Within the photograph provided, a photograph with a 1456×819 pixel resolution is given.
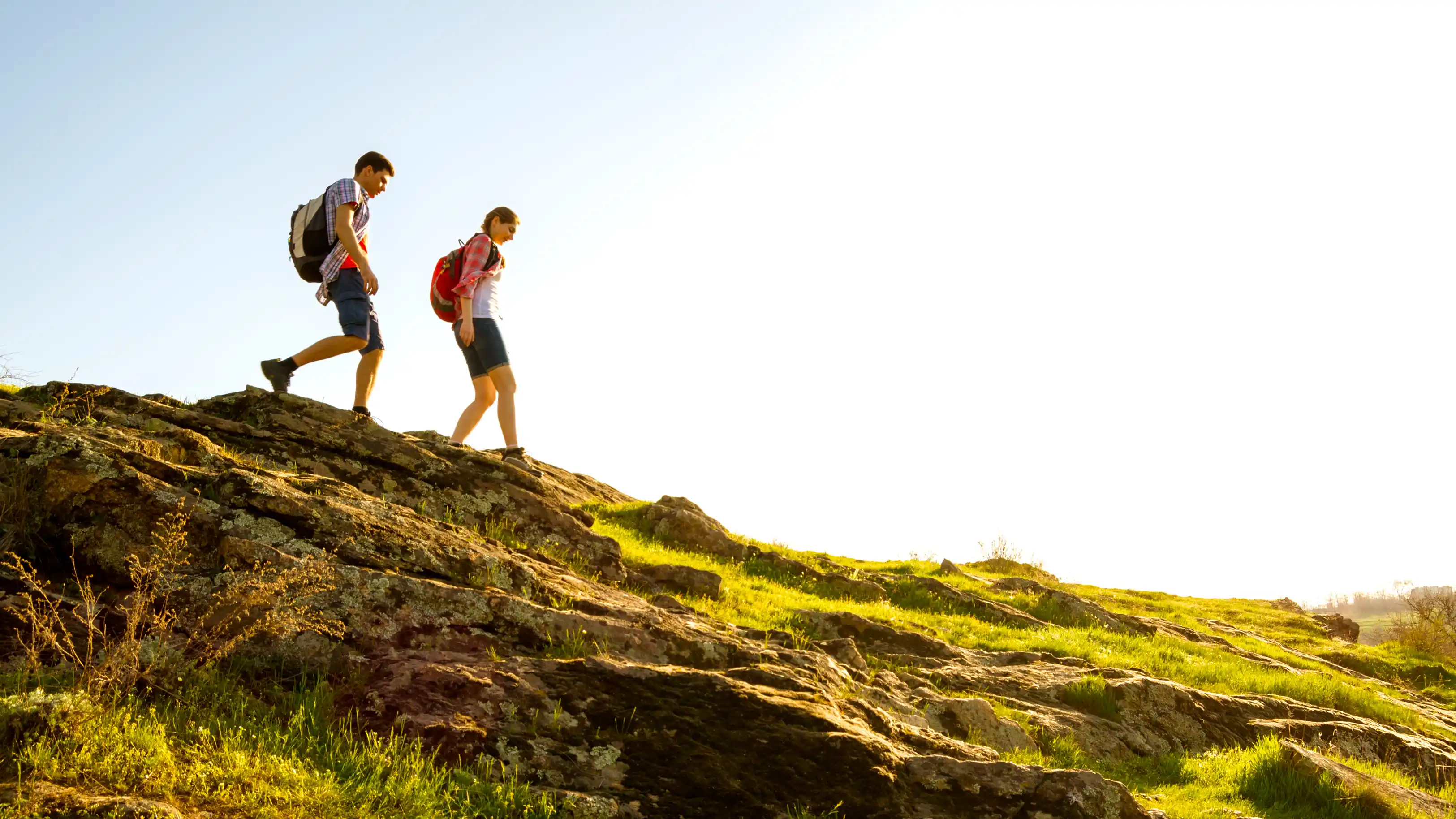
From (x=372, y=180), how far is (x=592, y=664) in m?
7.66

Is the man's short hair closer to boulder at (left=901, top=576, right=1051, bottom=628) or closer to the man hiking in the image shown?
the man hiking

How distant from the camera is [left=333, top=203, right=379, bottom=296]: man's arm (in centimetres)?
1070

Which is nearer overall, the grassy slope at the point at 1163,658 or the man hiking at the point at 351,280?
the grassy slope at the point at 1163,658

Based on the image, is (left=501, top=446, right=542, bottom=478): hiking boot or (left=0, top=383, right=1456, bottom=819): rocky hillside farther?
(left=501, top=446, right=542, bottom=478): hiking boot

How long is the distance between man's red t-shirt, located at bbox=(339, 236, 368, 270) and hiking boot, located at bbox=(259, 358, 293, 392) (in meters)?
1.48

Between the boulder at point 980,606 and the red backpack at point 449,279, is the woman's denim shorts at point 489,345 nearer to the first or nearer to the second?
the red backpack at point 449,279

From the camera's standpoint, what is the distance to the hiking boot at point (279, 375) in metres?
11.3

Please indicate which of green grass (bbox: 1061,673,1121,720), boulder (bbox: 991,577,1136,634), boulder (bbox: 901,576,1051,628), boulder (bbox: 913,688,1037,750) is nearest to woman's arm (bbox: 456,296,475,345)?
boulder (bbox: 913,688,1037,750)

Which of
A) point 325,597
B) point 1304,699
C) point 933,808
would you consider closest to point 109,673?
point 325,597

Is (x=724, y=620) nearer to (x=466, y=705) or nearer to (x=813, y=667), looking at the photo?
(x=813, y=667)

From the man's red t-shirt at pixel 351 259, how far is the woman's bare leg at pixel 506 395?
94.7 inches

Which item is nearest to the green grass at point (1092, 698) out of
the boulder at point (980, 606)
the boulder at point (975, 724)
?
the boulder at point (975, 724)

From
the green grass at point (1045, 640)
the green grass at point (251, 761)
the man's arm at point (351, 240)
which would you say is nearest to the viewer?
the green grass at point (251, 761)

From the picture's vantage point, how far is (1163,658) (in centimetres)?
1383
